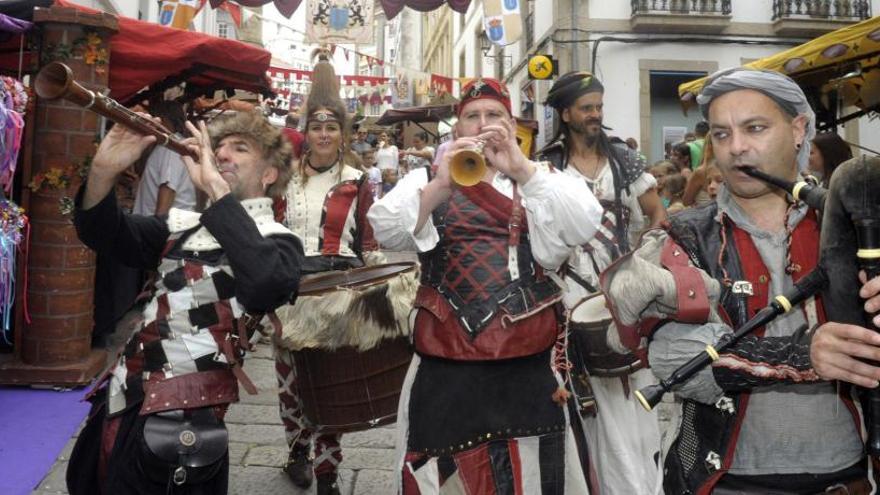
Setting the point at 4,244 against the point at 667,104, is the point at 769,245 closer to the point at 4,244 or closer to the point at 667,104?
the point at 4,244

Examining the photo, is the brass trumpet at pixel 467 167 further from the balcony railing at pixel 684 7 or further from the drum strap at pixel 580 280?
the balcony railing at pixel 684 7

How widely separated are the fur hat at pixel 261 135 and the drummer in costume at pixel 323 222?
105 cm

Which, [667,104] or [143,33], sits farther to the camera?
[667,104]

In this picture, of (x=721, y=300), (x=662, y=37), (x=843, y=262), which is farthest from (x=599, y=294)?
(x=662, y=37)

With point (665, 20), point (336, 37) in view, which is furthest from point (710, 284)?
point (665, 20)

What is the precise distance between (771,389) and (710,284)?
0.33 metres

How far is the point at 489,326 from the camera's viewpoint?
7.89ft

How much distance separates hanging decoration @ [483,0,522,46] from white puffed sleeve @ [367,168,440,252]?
4926mm

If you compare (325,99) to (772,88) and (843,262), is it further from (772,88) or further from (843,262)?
(843,262)

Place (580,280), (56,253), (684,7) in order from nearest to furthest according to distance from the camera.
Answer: (580,280), (56,253), (684,7)

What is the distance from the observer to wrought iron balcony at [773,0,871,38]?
16578 millimetres

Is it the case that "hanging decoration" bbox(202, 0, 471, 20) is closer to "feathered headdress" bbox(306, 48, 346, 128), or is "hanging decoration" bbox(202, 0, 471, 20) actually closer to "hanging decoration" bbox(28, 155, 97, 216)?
"hanging decoration" bbox(28, 155, 97, 216)

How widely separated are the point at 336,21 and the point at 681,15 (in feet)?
31.9

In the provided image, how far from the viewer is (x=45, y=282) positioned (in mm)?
5195
